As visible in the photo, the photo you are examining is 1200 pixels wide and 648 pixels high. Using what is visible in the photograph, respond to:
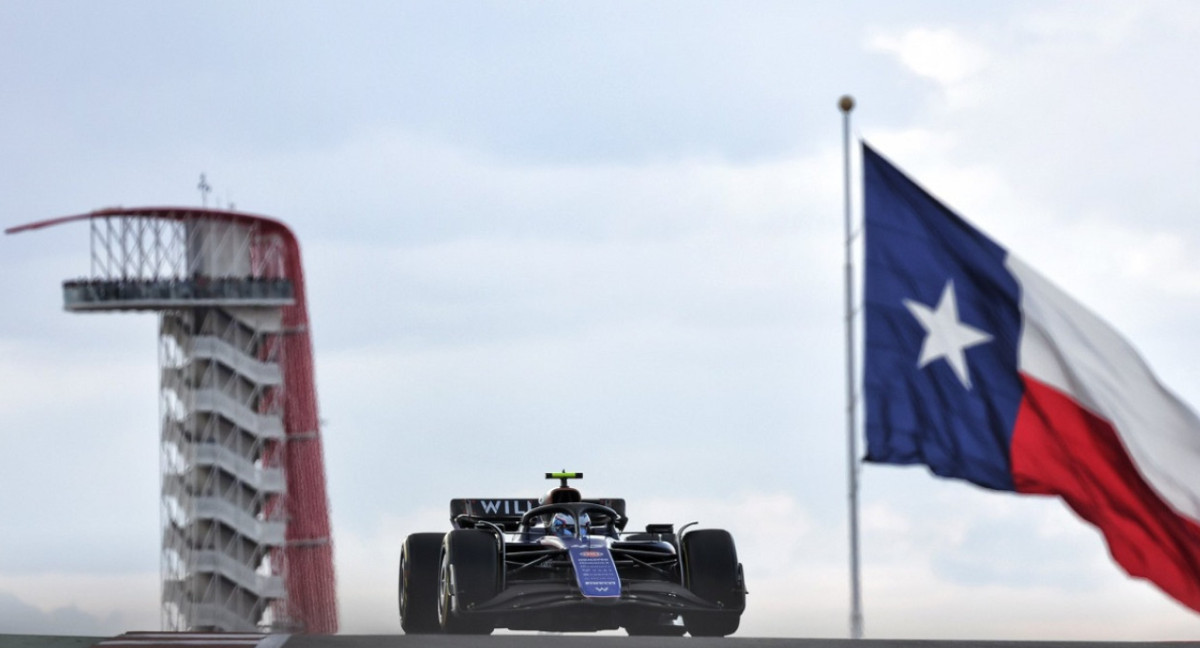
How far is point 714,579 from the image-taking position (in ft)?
80.2

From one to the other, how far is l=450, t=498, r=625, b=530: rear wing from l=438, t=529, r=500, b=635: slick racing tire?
3474 millimetres

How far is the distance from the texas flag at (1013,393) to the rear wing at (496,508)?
12.0 metres

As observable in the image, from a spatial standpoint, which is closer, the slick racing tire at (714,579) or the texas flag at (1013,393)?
the texas flag at (1013,393)

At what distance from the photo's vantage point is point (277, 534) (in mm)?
107188

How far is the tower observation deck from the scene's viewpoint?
10425cm

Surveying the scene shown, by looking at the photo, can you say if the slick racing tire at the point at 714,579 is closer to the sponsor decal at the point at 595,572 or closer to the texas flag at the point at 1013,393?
the sponsor decal at the point at 595,572

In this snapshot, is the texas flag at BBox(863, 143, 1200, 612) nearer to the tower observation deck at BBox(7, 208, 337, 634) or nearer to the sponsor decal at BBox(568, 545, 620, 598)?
the sponsor decal at BBox(568, 545, 620, 598)

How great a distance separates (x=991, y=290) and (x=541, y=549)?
32.0 ft

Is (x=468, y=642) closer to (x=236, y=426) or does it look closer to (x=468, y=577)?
(x=468, y=577)

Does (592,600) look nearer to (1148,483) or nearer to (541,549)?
(541,549)

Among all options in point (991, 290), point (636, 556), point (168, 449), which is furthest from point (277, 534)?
point (991, 290)

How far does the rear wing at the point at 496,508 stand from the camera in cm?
2753

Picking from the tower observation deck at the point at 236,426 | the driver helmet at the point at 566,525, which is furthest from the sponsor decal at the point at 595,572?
the tower observation deck at the point at 236,426

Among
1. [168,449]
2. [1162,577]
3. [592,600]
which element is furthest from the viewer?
[168,449]
